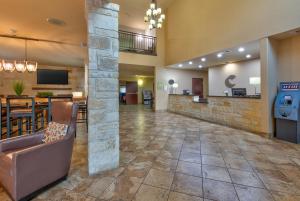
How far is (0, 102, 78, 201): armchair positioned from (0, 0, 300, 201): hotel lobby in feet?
0.04

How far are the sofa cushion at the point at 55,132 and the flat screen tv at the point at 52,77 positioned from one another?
32.5 ft

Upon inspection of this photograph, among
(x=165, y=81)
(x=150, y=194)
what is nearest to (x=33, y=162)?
(x=150, y=194)

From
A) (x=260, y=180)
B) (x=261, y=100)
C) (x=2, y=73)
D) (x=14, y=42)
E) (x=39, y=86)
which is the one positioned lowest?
(x=260, y=180)

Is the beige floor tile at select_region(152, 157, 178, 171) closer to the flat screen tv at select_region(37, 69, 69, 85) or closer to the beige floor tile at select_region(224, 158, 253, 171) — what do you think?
the beige floor tile at select_region(224, 158, 253, 171)

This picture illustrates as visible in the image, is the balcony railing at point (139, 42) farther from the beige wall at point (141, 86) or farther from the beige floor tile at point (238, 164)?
the beige floor tile at point (238, 164)

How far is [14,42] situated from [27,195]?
745 centimetres

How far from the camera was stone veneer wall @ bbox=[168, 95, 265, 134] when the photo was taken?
452cm

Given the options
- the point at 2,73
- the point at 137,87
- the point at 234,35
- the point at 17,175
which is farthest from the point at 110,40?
the point at 137,87

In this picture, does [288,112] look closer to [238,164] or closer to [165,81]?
[238,164]

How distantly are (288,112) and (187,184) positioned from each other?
332 centimetres

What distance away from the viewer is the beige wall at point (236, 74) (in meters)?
7.19

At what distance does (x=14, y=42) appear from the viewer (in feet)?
22.2

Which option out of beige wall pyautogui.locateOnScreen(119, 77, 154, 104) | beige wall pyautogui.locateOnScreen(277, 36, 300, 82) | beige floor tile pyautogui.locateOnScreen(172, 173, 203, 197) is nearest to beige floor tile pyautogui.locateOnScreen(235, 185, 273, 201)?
beige floor tile pyautogui.locateOnScreen(172, 173, 203, 197)

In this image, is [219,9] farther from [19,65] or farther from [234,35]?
[19,65]
